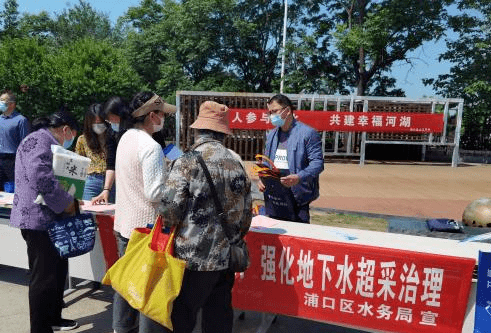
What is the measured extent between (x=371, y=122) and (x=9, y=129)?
11.8m

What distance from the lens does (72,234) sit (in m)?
2.68

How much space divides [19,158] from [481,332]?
111 inches

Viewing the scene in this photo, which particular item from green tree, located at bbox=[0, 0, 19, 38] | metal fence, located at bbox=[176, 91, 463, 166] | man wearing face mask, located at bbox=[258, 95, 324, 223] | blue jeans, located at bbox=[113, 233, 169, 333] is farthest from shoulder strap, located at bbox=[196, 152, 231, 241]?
green tree, located at bbox=[0, 0, 19, 38]

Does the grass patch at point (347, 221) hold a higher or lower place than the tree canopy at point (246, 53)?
lower

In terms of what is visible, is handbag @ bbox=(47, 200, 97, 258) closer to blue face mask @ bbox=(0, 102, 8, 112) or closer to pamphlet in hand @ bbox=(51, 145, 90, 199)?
pamphlet in hand @ bbox=(51, 145, 90, 199)

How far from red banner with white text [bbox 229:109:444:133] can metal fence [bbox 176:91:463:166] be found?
449 millimetres

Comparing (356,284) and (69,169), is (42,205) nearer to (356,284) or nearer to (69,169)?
(69,169)

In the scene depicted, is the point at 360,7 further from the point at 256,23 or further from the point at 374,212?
the point at 374,212

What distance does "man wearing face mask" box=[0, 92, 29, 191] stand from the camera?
475 centimetres

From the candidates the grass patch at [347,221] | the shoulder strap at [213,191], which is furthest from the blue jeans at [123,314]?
the grass patch at [347,221]

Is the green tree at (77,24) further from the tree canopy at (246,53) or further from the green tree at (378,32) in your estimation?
the green tree at (378,32)

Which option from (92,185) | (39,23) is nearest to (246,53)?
(92,185)

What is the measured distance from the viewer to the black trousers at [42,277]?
270cm

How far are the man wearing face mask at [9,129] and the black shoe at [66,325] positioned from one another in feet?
8.00
